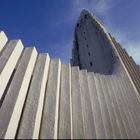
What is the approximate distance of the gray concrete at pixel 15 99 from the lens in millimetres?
2420

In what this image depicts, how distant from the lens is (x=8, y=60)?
11.3 feet

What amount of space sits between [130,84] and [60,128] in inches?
140

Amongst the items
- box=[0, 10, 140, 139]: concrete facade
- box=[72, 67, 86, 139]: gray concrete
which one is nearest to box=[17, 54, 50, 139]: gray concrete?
box=[0, 10, 140, 139]: concrete facade

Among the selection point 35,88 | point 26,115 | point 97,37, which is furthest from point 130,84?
point 97,37

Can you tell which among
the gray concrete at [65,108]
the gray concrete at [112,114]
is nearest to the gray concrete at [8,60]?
the gray concrete at [65,108]

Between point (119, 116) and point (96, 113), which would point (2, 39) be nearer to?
point (96, 113)

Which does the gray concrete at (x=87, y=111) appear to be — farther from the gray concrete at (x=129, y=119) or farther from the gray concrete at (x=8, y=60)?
the gray concrete at (x=8, y=60)

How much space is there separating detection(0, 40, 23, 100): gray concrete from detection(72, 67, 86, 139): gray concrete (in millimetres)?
1007

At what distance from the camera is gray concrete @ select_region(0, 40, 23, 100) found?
10.1ft

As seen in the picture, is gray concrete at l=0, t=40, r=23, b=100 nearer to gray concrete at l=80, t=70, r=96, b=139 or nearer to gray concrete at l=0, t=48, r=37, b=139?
gray concrete at l=0, t=48, r=37, b=139

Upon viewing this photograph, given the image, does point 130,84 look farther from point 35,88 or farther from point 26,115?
point 26,115

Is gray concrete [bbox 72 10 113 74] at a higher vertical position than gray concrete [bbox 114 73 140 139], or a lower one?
higher

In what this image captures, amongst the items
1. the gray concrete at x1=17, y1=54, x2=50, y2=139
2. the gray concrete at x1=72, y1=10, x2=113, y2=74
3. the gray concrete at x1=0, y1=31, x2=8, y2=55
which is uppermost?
the gray concrete at x1=72, y1=10, x2=113, y2=74

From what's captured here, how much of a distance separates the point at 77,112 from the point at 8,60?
1.24 meters
